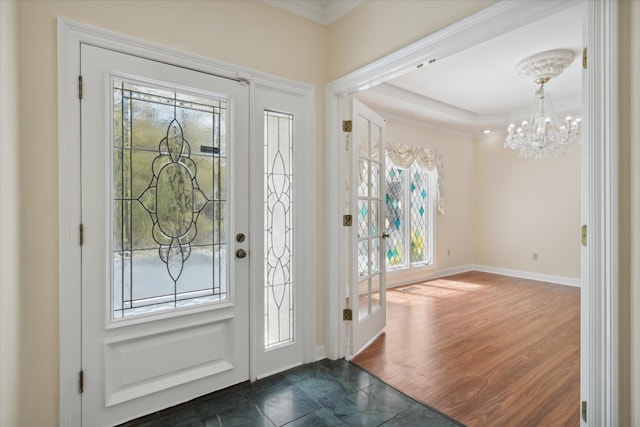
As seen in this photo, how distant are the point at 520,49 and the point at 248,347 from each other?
3.67 m

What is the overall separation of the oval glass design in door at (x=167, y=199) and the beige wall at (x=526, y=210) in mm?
5494

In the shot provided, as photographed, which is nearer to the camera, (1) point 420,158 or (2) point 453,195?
(1) point 420,158

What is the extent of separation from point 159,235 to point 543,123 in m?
4.40

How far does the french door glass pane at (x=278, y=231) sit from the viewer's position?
2396 mm

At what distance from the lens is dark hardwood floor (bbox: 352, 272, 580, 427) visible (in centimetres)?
201

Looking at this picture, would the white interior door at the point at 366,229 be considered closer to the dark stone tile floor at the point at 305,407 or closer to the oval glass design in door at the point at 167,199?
the dark stone tile floor at the point at 305,407

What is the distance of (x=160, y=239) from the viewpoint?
1.95m

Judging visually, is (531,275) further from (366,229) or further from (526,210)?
(366,229)

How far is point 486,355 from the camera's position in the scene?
2.71 meters
